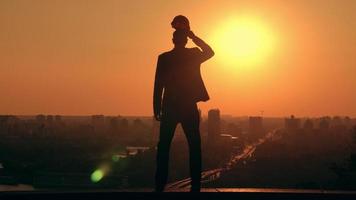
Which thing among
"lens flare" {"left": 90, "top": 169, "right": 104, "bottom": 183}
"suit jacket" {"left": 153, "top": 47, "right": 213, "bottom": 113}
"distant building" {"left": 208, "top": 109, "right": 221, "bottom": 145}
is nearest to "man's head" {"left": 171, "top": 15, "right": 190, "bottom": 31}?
"suit jacket" {"left": 153, "top": 47, "right": 213, "bottom": 113}

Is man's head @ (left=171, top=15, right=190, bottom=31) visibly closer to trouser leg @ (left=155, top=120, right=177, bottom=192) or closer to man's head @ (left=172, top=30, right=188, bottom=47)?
man's head @ (left=172, top=30, right=188, bottom=47)

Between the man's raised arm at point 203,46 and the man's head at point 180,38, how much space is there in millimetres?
74

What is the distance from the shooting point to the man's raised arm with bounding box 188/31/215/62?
30.2 feet

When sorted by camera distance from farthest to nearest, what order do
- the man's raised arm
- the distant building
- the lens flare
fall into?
the distant building < the lens flare < the man's raised arm

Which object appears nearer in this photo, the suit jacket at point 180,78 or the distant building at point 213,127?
the suit jacket at point 180,78

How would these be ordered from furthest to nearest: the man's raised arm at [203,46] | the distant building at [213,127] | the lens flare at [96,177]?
the distant building at [213,127], the lens flare at [96,177], the man's raised arm at [203,46]

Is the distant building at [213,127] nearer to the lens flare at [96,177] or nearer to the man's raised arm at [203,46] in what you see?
the lens flare at [96,177]

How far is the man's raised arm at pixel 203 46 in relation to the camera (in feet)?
30.2

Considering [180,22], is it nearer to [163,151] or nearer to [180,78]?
[180,78]

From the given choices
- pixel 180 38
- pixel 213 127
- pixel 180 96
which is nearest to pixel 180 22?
pixel 180 38

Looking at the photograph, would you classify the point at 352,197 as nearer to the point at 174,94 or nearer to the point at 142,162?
the point at 174,94

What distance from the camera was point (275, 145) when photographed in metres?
118

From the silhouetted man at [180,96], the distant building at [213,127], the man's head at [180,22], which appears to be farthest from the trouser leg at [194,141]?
the distant building at [213,127]

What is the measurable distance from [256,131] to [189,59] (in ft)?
614
